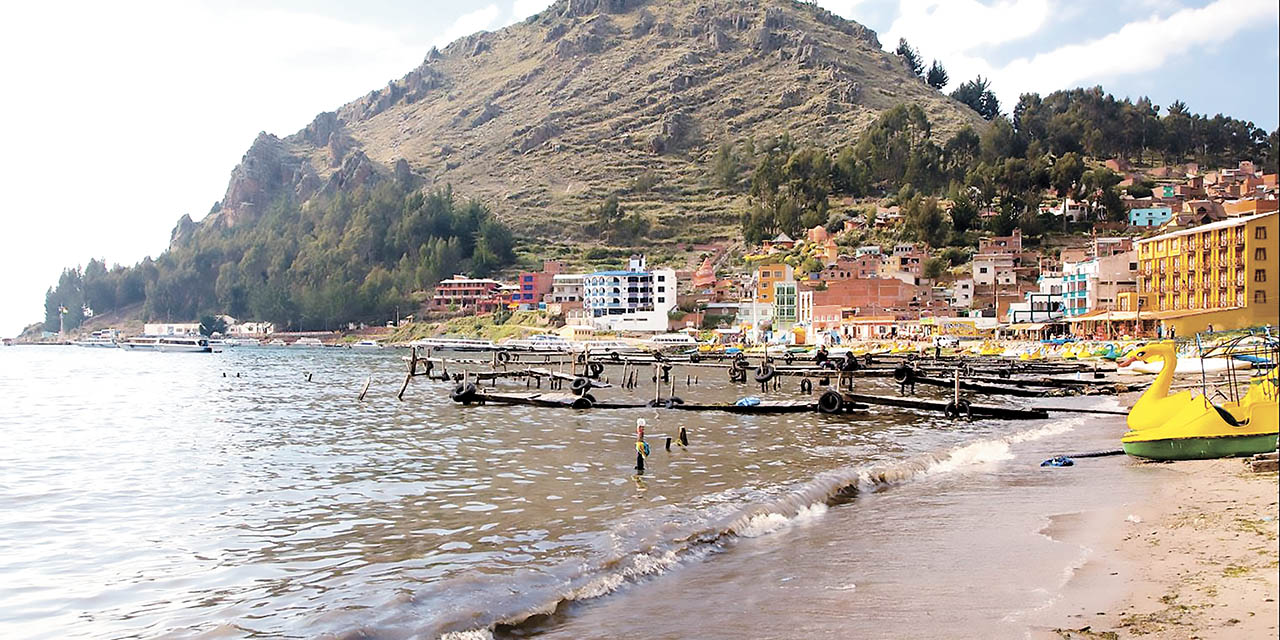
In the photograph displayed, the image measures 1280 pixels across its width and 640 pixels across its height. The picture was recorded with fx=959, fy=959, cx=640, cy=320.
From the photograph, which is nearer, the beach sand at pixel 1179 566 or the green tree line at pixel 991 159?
the beach sand at pixel 1179 566

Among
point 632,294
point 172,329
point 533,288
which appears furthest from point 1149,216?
point 172,329

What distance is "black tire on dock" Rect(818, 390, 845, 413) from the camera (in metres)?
33.5

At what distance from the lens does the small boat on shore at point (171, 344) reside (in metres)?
118

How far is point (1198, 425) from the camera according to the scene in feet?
58.2

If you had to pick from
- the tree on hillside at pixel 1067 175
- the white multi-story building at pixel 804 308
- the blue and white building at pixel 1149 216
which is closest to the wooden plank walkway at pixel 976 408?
the white multi-story building at pixel 804 308

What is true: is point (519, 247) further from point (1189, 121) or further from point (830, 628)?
point (830, 628)

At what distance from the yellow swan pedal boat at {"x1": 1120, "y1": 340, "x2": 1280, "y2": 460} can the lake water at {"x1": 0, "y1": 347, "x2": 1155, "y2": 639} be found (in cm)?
103

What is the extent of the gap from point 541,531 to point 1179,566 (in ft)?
27.0

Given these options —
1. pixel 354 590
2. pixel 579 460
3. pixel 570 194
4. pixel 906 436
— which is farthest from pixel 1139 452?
pixel 570 194

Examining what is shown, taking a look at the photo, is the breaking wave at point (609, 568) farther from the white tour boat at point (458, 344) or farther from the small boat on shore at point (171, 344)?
the small boat on shore at point (171, 344)

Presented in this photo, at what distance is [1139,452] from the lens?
61.3ft

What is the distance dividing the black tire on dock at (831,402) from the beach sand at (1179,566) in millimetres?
18331

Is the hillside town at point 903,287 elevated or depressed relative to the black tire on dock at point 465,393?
elevated

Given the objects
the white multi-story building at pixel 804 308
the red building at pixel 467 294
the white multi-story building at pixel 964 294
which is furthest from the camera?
the red building at pixel 467 294
